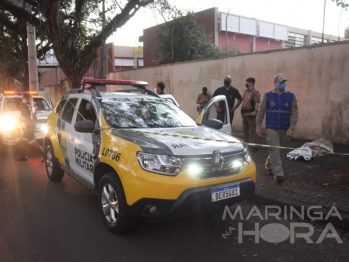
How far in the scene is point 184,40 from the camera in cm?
1830

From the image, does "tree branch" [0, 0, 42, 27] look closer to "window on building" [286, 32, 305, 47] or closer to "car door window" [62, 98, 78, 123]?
"car door window" [62, 98, 78, 123]

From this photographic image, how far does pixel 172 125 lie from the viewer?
4.93m

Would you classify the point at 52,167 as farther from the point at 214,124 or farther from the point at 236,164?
the point at 236,164

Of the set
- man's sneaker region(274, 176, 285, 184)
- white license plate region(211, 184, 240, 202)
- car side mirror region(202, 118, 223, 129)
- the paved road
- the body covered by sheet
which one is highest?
car side mirror region(202, 118, 223, 129)

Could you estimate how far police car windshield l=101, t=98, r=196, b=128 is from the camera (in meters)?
4.69

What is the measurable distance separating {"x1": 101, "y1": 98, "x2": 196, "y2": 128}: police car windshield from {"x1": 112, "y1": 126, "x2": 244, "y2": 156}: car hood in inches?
11.2

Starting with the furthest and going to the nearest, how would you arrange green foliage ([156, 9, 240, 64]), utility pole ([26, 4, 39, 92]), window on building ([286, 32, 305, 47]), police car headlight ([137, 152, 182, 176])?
window on building ([286, 32, 305, 47]) < green foliage ([156, 9, 240, 64]) < utility pole ([26, 4, 39, 92]) < police car headlight ([137, 152, 182, 176])

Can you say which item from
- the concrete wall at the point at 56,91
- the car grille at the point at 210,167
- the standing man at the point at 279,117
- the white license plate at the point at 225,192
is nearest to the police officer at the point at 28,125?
the standing man at the point at 279,117

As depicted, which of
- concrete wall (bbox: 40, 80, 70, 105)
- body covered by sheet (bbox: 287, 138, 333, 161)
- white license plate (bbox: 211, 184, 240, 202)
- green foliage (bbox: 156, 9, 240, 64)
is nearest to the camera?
white license plate (bbox: 211, 184, 240, 202)

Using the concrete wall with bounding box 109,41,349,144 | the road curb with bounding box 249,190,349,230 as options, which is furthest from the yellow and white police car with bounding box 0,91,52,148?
the road curb with bounding box 249,190,349,230

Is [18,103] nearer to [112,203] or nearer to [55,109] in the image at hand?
[55,109]

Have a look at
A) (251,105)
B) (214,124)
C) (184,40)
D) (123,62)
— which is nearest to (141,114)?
(214,124)

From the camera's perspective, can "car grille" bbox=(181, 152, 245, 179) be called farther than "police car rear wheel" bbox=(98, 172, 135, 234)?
No

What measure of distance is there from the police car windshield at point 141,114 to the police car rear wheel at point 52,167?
6.54ft
